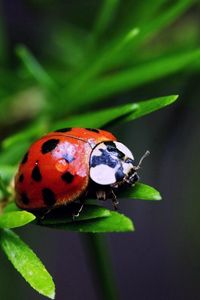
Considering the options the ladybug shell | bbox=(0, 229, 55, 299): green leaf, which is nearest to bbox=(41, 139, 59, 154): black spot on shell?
the ladybug shell

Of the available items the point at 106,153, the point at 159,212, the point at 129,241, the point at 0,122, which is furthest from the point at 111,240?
the point at 106,153

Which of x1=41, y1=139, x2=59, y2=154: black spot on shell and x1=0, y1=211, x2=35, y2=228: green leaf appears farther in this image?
x1=41, y1=139, x2=59, y2=154: black spot on shell

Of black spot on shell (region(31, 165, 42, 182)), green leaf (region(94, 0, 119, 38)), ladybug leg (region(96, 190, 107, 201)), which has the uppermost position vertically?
green leaf (region(94, 0, 119, 38))

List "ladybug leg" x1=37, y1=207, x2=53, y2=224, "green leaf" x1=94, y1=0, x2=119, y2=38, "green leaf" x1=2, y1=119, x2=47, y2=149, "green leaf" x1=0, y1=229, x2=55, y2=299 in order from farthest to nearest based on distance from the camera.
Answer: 1. "green leaf" x1=94, y1=0, x2=119, y2=38
2. "green leaf" x1=2, y1=119, x2=47, y2=149
3. "ladybug leg" x1=37, y1=207, x2=53, y2=224
4. "green leaf" x1=0, y1=229, x2=55, y2=299

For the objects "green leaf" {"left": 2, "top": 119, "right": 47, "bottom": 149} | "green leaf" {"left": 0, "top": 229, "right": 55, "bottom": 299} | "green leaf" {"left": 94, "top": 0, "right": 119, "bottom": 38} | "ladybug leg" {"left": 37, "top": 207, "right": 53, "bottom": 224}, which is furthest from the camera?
"green leaf" {"left": 94, "top": 0, "right": 119, "bottom": 38}

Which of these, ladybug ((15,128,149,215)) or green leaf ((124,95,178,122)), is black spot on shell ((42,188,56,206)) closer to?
ladybug ((15,128,149,215))

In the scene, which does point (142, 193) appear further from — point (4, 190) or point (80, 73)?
point (80, 73)

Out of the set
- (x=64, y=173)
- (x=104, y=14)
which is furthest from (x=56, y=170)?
(x=104, y=14)

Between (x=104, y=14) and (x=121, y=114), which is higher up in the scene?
(x=104, y=14)

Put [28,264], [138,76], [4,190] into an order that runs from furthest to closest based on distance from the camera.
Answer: [138,76] < [4,190] < [28,264]
